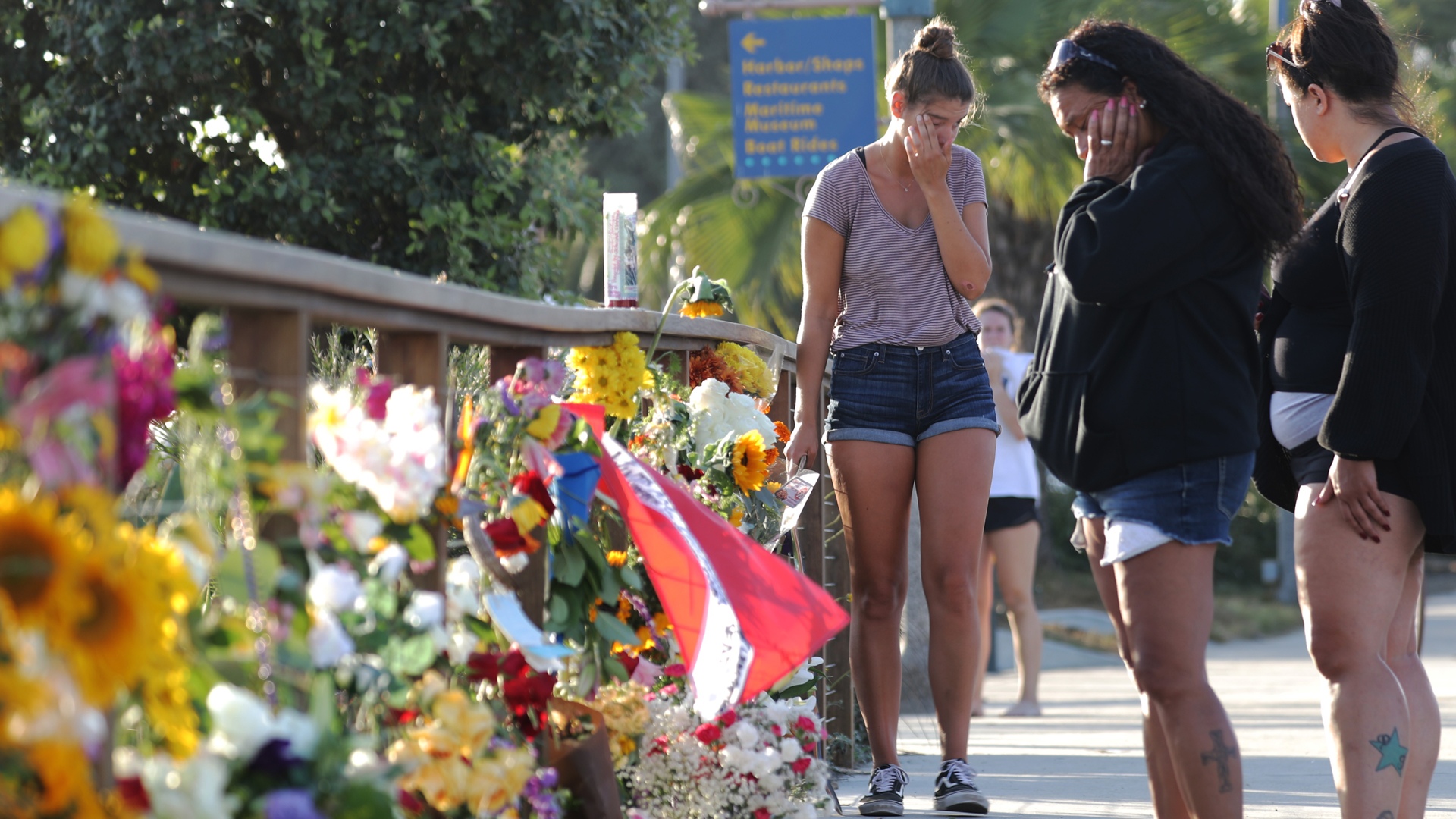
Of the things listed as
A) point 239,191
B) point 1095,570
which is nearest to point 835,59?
point 239,191

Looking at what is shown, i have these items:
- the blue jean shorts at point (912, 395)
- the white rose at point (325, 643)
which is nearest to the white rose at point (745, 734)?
the blue jean shorts at point (912, 395)

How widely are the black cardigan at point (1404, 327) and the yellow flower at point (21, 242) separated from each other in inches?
81.7

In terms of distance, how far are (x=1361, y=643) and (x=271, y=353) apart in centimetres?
191

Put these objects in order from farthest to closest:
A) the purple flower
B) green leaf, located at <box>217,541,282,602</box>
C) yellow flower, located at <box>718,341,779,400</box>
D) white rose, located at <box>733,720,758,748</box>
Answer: yellow flower, located at <box>718,341,779,400</box>
white rose, located at <box>733,720,758,748</box>
green leaf, located at <box>217,541,282,602</box>
the purple flower

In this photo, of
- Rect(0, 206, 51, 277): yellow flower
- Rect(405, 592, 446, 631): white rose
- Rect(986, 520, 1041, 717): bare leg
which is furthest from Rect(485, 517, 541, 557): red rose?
Rect(986, 520, 1041, 717): bare leg

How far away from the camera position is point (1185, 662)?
7.73 feet

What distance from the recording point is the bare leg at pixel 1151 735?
2545mm

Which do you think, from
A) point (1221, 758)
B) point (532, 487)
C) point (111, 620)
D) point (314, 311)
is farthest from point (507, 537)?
point (1221, 758)

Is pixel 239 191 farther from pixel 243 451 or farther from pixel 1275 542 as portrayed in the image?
pixel 1275 542

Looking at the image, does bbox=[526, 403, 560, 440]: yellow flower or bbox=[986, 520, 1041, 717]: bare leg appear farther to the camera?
bbox=[986, 520, 1041, 717]: bare leg

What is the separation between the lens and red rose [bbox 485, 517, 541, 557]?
2027mm

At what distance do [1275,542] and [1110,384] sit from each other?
14.5 m

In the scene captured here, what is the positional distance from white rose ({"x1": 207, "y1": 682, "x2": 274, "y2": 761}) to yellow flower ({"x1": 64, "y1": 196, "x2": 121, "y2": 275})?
0.40 m

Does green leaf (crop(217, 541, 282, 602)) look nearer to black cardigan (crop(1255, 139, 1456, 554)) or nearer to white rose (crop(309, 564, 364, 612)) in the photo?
white rose (crop(309, 564, 364, 612))
